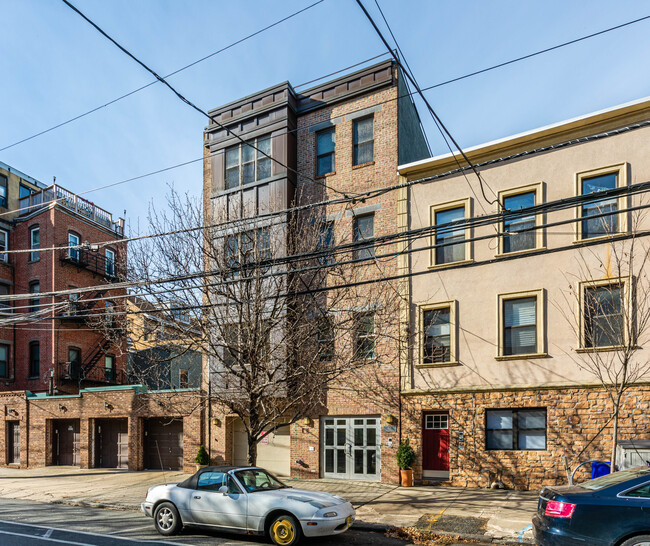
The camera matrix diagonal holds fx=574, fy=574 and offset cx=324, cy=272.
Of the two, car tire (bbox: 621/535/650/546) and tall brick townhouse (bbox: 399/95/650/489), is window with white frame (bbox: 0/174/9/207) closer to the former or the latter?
tall brick townhouse (bbox: 399/95/650/489)

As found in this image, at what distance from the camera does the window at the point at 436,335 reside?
696 inches

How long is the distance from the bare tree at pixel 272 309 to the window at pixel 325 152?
8.42 ft

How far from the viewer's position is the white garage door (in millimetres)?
19969

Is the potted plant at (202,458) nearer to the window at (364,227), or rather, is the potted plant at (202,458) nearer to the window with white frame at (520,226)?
the window at (364,227)

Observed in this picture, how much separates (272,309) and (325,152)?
25.4 ft

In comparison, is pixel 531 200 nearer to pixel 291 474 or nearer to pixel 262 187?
pixel 262 187

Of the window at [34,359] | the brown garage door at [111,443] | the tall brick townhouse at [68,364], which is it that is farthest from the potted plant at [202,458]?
the window at [34,359]

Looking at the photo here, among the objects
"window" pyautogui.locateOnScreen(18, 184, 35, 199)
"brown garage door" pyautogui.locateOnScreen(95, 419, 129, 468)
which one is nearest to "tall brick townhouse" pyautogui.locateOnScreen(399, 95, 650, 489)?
"brown garage door" pyautogui.locateOnScreen(95, 419, 129, 468)

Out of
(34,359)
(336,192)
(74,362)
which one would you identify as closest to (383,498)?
(336,192)

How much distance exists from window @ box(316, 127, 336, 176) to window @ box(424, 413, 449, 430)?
29.9 feet

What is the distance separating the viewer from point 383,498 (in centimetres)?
1499

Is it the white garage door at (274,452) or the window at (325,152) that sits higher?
the window at (325,152)

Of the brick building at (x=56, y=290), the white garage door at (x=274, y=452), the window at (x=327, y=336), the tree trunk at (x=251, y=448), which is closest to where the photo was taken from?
the tree trunk at (x=251, y=448)

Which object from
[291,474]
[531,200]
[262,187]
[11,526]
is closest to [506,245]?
[531,200]
